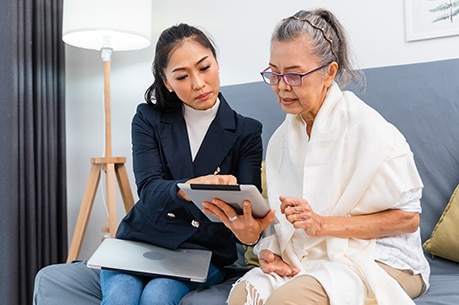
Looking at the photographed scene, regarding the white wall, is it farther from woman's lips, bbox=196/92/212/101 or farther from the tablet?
the tablet

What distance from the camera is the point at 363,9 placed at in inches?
79.7

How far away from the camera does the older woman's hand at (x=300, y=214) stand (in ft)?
3.73

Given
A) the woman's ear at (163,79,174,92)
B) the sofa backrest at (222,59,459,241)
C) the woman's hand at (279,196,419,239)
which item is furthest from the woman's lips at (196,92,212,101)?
the sofa backrest at (222,59,459,241)

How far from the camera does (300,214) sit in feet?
3.74

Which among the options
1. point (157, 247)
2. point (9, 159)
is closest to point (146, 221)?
point (157, 247)

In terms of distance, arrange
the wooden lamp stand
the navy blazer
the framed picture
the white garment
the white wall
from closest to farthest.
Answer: the white garment
the navy blazer
the framed picture
the white wall
the wooden lamp stand

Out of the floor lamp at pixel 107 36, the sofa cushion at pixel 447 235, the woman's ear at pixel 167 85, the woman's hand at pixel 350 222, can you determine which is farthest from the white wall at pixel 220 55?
the woman's hand at pixel 350 222

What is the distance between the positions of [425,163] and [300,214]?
26.8 inches

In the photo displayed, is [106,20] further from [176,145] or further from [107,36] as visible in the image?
[176,145]

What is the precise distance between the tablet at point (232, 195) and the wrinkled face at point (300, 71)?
0.28 meters

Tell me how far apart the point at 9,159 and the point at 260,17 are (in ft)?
4.16

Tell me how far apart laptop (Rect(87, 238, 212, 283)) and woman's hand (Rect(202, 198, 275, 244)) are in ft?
0.58

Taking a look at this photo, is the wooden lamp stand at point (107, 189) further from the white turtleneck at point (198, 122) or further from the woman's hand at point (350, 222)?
the woman's hand at point (350, 222)

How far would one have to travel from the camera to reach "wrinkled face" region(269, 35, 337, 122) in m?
1.26
